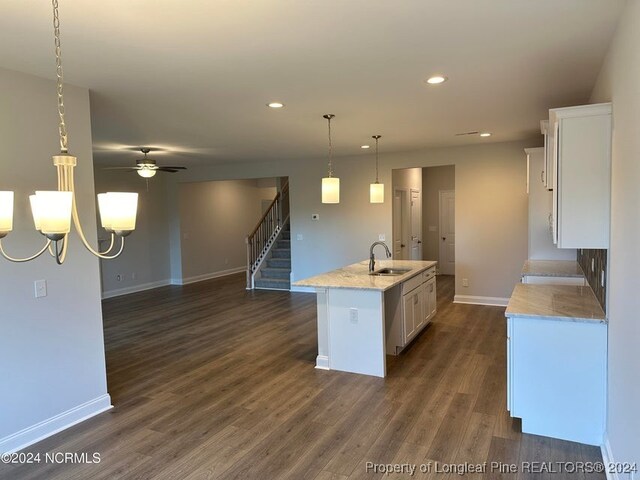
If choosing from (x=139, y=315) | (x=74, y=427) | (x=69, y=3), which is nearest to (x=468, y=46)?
(x=69, y=3)

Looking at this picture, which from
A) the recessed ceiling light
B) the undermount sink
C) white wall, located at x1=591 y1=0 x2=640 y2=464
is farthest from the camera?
the undermount sink

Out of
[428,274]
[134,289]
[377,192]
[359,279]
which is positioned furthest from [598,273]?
[134,289]

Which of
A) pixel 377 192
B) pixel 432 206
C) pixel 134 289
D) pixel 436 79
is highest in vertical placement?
pixel 436 79

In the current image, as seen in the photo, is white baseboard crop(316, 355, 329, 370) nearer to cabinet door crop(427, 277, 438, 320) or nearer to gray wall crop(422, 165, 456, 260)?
cabinet door crop(427, 277, 438, 320)

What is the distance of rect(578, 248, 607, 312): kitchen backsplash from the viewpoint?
2979 millimetres

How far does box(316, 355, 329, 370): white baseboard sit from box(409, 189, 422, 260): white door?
218 inches

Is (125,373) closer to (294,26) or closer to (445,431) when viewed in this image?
(445,431)

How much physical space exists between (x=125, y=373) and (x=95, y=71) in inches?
114

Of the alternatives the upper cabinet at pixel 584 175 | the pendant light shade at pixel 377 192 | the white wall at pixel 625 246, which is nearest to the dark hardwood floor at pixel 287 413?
the white wall at pixel 625 246

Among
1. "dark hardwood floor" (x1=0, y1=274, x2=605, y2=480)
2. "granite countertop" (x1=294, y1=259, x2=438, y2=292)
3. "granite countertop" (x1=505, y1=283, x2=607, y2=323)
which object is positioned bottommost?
"dark hardwood floor" (x1=0, y1=274, x2=605, y2=480)

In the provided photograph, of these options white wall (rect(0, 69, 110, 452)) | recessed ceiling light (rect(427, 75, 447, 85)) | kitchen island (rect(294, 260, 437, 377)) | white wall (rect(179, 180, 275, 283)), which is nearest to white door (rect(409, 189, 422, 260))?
kitchen island (rect(294, 260, 437, 377))

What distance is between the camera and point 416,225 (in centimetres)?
998

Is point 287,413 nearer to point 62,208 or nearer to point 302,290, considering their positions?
point 62,208

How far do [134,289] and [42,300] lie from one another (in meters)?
6.53
